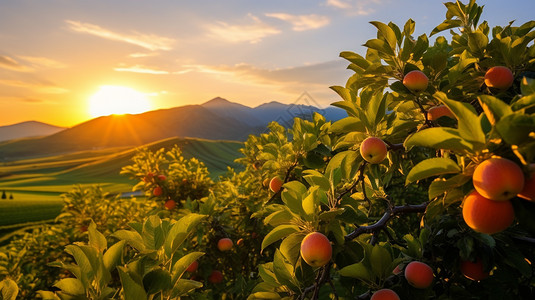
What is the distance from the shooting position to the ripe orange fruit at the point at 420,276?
151 centimetres

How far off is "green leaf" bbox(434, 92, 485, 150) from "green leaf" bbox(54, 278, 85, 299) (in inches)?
61.9

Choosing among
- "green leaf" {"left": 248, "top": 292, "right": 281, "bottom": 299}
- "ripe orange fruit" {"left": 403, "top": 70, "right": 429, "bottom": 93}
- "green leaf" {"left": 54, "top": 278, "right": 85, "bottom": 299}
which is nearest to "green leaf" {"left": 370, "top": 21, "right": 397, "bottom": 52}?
"ripe orange fruit" {"left": 403, "top": 70, "right": 429, "bottom": 93}

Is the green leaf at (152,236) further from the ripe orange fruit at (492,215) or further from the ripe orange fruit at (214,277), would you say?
the ripe orange fruit at (214,277)

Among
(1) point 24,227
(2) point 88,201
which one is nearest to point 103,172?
(1) point 24,227

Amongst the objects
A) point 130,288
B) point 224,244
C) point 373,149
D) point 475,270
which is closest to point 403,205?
point 475,270

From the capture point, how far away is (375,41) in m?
1.78

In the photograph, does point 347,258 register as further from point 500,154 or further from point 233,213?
point 233,213

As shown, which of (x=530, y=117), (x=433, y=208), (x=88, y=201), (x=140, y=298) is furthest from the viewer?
(x=88, y=201)

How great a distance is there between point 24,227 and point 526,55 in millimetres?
22221

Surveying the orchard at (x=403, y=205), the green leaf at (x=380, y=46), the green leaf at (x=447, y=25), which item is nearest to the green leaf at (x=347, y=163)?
the orchard at (x=403, y=205)

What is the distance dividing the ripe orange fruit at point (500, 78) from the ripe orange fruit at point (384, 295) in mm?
1384

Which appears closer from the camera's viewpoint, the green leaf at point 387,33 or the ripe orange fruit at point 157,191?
the green leaf at point 387,33

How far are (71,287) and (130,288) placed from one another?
335mm

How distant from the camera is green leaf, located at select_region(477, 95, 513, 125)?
0.94 meters
